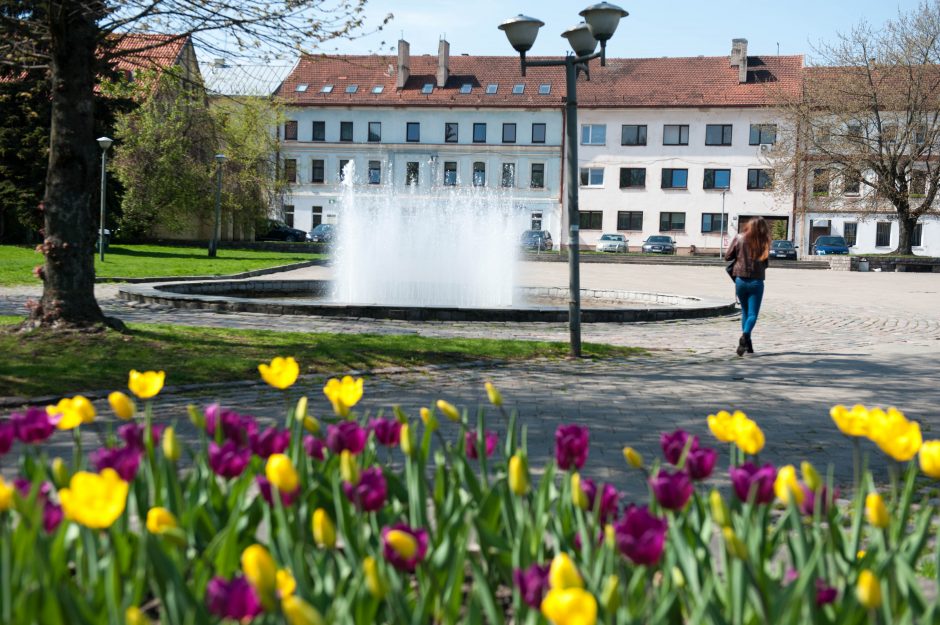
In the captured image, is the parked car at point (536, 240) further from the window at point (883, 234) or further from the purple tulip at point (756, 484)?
the purple tulip at point (756, 484)

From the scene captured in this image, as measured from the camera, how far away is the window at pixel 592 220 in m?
72.7

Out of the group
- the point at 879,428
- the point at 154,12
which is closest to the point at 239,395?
the point at 154,12

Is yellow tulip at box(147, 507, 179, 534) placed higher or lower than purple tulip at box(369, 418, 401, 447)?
lower

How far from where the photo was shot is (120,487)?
204 cm

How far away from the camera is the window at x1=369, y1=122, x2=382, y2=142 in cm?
7381

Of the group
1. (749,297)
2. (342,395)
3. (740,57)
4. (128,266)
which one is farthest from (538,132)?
(342,395)

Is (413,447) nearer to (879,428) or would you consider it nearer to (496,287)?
(879,428)

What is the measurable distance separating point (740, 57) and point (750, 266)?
62.2m

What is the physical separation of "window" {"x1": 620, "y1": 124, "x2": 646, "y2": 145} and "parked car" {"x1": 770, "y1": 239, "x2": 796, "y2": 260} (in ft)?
45.4

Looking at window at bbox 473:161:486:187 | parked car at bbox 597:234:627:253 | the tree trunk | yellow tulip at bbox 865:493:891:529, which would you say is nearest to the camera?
yellow tulip at bbox 865:493:891:529

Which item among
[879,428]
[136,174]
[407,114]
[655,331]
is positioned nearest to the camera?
[879,428]

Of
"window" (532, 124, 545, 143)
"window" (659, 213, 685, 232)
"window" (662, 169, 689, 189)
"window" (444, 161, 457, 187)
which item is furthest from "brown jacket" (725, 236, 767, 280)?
"window" (444, 161, 457, 187)

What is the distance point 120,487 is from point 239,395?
6.58 metres

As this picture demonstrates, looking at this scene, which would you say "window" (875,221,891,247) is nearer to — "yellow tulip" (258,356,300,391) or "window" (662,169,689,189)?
"window" (662,169,689,189)
